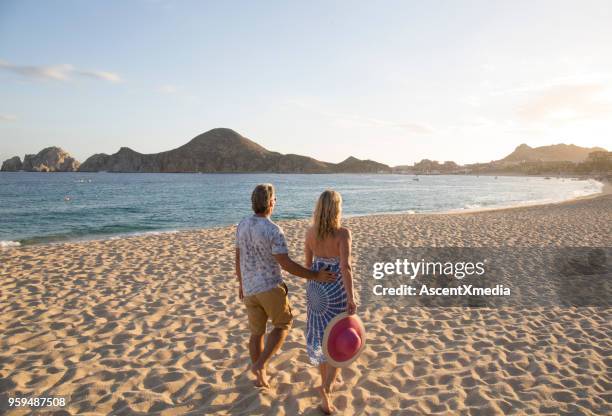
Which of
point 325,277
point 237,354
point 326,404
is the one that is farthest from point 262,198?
point 237,354

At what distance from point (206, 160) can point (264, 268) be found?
18761cm

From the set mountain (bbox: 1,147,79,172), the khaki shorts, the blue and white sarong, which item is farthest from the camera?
mountain (bbox: 1,147,79,172)

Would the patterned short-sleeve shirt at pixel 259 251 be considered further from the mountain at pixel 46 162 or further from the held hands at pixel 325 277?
Result: the mountain at pixel 46 162

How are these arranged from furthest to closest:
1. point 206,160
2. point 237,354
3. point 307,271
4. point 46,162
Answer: point 206,160 → point 46,162 → point 237,354 → point 307,271

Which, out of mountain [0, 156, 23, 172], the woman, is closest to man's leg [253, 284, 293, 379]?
the woman

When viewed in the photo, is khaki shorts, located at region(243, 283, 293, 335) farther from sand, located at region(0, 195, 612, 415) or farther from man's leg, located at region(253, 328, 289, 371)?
sand, located at region(0, 195, 612, 415)

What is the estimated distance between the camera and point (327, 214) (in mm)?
2816

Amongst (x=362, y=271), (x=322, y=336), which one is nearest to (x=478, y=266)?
(x=362, y=271)

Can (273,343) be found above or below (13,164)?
below

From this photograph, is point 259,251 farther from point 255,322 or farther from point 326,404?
point 326,404

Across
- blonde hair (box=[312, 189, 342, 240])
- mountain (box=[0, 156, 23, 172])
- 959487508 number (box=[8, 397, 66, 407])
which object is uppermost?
mountain (box=[0, 156, 23, 172])

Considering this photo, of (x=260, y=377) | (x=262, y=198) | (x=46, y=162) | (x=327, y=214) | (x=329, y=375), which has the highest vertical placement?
(x=46, y=162)

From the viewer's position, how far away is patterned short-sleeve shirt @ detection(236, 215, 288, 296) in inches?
118

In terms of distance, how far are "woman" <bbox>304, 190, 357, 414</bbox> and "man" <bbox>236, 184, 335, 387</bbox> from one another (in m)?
0.12
